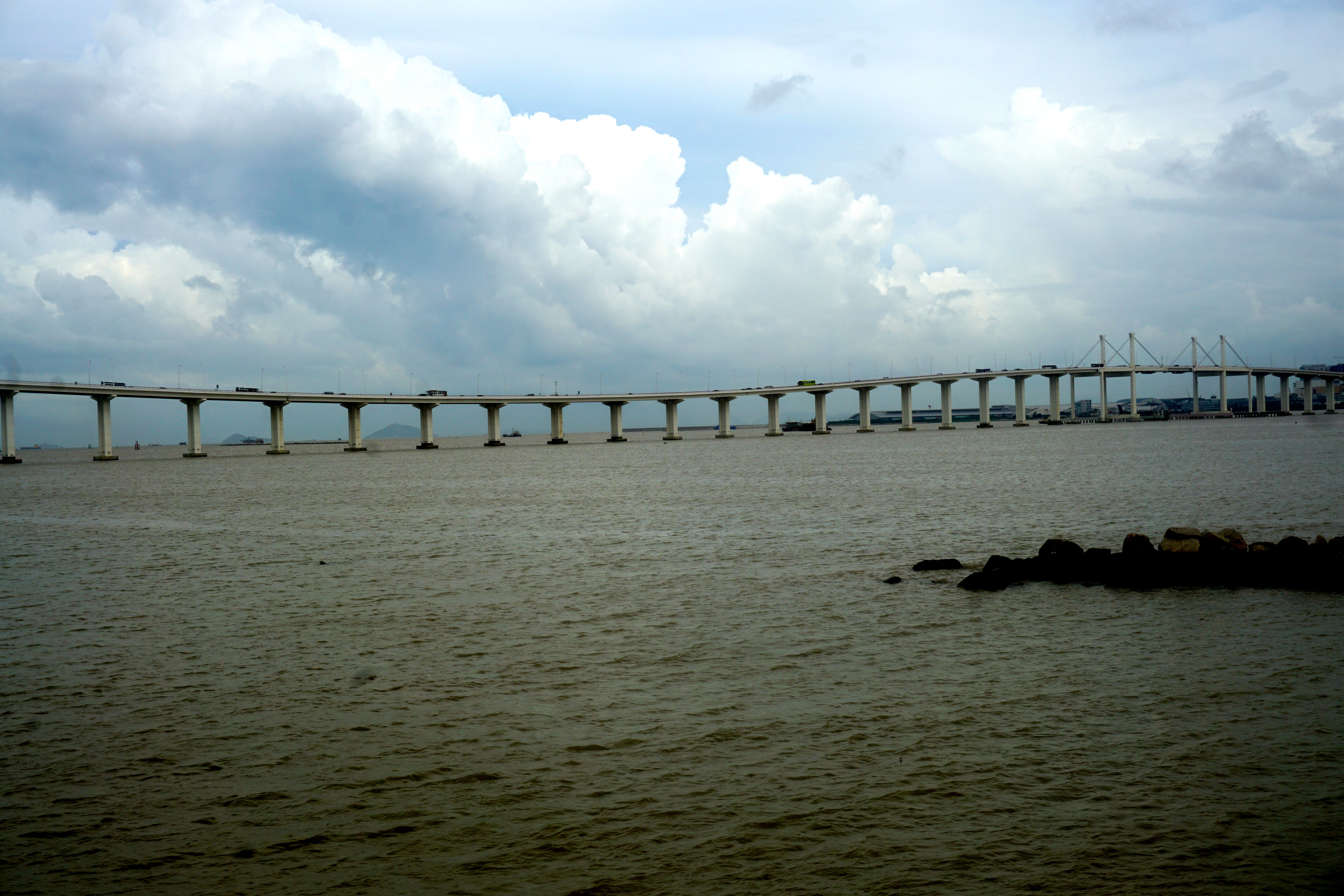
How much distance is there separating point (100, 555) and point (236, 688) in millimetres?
19068

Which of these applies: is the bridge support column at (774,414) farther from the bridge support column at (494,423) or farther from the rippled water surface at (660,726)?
the rippled water surface at (660,726)

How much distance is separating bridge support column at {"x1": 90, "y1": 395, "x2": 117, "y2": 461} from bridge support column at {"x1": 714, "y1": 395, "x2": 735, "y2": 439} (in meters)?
90.9

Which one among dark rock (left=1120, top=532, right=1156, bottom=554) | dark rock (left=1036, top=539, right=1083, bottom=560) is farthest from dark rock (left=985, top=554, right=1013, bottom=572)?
dark rock (left=1120, top=532, right=1156, bottom=554)

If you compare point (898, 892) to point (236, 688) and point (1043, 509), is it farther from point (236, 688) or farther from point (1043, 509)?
point (1043, 509)

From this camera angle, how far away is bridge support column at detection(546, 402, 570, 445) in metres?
151

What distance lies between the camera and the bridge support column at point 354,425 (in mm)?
129750

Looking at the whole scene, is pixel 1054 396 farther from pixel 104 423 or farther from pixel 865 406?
pixel 104 423

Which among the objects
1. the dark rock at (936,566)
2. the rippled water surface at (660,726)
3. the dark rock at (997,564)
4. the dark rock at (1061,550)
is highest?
the dark rock at (1061,550)

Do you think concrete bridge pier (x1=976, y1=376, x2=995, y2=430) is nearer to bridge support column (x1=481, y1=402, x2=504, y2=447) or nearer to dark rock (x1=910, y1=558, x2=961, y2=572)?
bridge support column (x1=481, y1=402, x2=504, y2=447)

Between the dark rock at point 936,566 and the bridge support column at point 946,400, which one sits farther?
the bridge support column at point 946,400

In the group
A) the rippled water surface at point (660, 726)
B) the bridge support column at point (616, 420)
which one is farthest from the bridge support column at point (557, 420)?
the rippled water surface at point (660, 726)

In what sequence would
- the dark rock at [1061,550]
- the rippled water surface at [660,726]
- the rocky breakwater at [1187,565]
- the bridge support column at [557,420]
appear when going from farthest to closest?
the bridge support column at [557,420] < the dark rock at [1061,550] < the rocky breakwater at [1187,565] < the rippled water surface at [660,726]

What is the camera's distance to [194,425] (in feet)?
384

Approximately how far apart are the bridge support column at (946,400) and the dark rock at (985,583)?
153m
